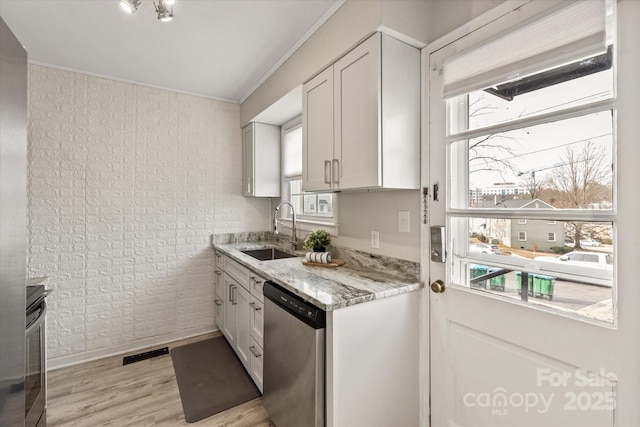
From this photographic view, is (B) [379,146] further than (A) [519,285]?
Yes

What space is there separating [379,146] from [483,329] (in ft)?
3.32

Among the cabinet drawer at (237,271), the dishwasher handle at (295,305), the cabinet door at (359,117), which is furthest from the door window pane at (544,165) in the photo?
the cabinet drawer at (237,271)

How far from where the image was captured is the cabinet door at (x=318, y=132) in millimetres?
1847

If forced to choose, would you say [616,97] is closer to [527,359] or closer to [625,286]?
[625,286]

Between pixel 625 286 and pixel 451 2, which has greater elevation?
pixel 451 2

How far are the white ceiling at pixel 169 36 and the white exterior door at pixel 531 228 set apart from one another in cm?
102

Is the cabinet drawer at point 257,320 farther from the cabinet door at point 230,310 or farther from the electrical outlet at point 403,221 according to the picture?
the electrical outlet at point 403,221

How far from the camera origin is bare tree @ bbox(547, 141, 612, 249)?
1056 mm

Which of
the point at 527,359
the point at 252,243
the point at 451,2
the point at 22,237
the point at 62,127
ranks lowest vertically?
the point at 527,359

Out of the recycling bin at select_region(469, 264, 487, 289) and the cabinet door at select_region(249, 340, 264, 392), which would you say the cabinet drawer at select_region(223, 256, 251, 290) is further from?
the recycling bin at select_region(469, 264, 487, 289)

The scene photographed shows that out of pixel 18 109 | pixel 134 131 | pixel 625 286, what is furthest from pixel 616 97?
pixel 134 131

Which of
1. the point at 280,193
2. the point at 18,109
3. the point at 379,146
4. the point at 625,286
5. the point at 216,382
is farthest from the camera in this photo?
the point at 280,193

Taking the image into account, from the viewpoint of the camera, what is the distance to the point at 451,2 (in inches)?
59.5

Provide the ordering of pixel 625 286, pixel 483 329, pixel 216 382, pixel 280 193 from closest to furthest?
1. pixel 625 286
2. pixel 483 329
3. pixel 216 382
4. pixel 280 193
